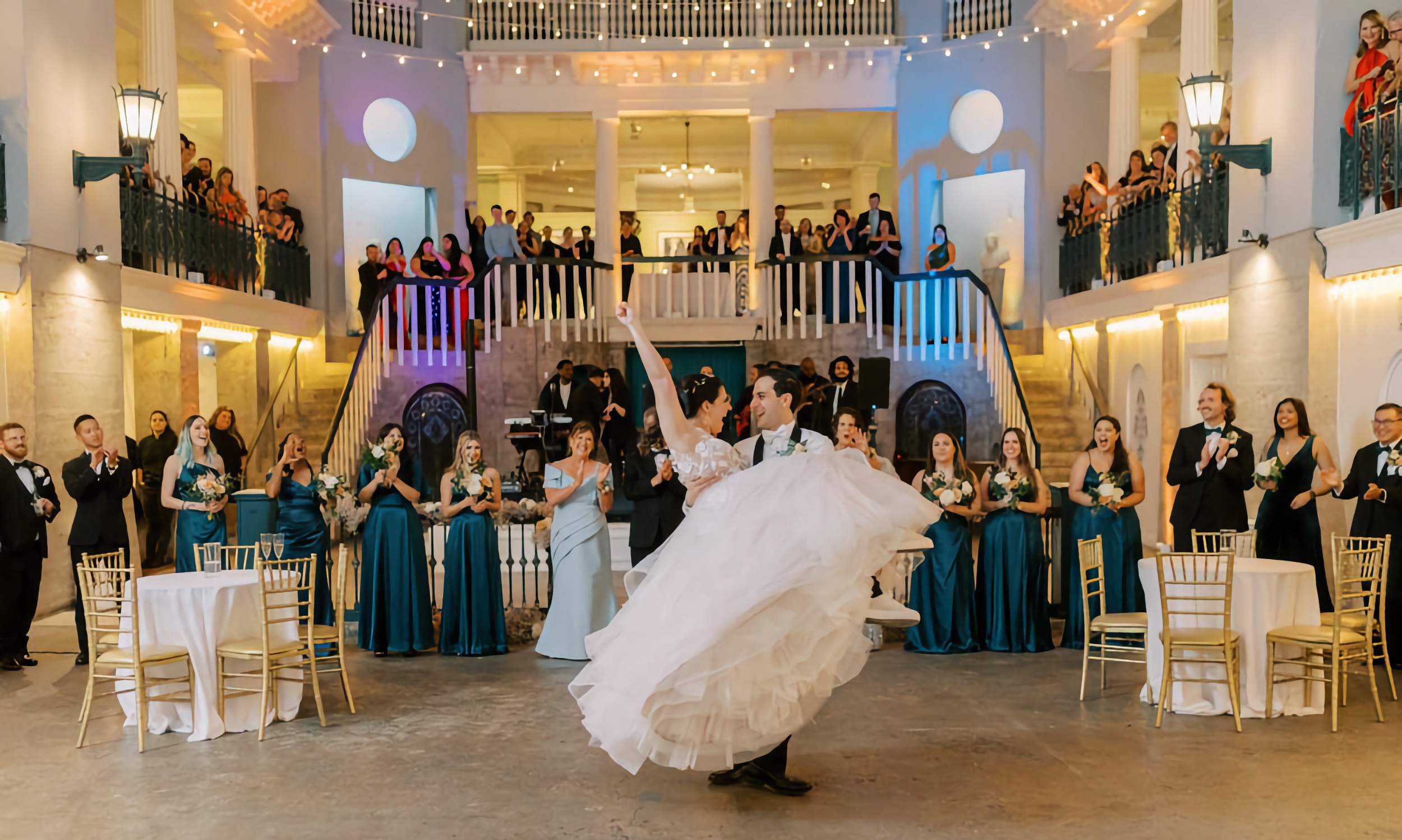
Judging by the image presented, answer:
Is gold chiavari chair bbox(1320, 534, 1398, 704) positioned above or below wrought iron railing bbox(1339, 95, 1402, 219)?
below

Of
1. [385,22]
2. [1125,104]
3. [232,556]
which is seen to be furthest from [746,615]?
[385,22]

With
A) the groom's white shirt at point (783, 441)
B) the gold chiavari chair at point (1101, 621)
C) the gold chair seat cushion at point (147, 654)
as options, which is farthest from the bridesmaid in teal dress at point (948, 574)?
the gold chair seat cushion at point (147, 654)

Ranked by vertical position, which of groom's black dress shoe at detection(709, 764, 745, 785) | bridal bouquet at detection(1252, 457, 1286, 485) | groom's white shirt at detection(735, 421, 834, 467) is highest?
groom's white shirt at detection(735, 421, 834, 467)

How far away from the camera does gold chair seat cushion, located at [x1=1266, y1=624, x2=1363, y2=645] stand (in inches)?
219

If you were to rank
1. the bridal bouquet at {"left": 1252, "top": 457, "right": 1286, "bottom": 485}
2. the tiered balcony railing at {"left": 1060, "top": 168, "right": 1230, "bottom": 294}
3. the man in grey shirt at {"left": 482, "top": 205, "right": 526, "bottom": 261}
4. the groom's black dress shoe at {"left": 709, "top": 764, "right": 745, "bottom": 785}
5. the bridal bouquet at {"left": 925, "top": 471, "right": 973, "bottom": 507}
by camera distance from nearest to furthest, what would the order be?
the groom's black dress shoe at {"left": 709, "top": 764, "right": 745, "bottom": 785} < the bridal bouquet at {"left": 1252, "top": 457, "right": 1286, "bottom": 485} < the bridal bouquet at {"left": 925, "top": 471, "right": 973, "bottom": 507} < the tiered balcony railing at {"left": 1060, "top": 168, "right": 1230, "bottom": 294} < the man in grey shirt at {"left": 482, "top": 205, "right": 526, "bottom": 261}

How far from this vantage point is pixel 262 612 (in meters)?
5.62

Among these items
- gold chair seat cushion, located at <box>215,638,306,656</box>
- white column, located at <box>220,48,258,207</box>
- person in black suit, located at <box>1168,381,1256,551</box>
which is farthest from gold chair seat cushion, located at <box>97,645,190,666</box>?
white column, located at <box>220,48,258,207</box>

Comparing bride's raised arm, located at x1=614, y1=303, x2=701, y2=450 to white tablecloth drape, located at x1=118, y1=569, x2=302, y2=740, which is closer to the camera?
bride's raised arm, located at x1=614, y1=303, x2=701, y2=450

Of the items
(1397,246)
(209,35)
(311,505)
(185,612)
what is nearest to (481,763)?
(185,612)

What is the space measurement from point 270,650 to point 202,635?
363 mm

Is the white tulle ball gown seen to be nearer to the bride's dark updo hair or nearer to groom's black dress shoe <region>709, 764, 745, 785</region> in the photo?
the bride's dark updo hair

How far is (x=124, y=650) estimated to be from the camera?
5699mm

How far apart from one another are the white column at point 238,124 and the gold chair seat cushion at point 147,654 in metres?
9.69

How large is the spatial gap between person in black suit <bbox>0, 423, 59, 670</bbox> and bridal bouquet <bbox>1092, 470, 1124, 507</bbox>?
259 inches
